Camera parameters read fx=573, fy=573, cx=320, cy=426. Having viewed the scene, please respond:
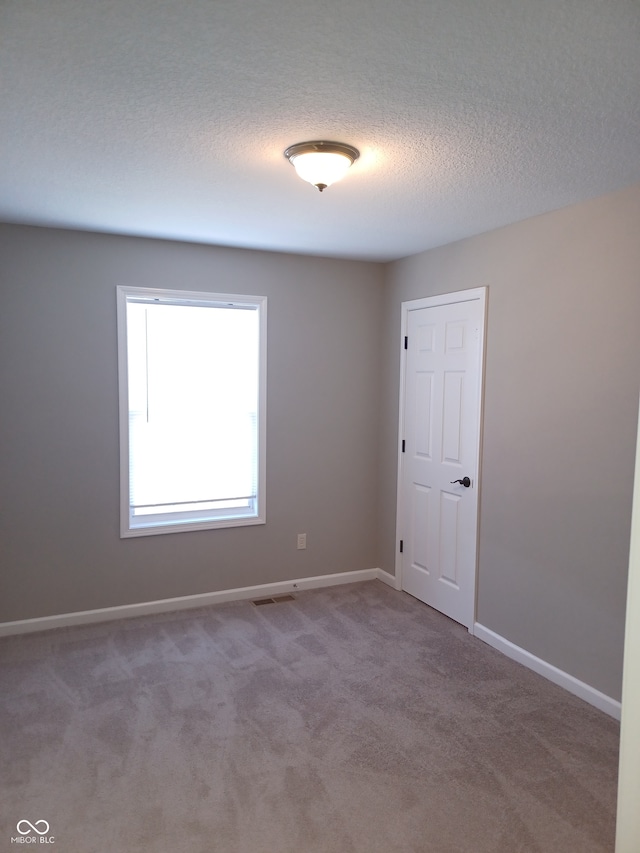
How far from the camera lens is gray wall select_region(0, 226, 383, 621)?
3.59 metres

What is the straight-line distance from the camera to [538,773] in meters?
2.38

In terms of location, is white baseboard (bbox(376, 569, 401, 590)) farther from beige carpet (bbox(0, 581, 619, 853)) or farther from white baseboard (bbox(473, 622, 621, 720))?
white baseboard (bbox(473, 622, 621, 720))

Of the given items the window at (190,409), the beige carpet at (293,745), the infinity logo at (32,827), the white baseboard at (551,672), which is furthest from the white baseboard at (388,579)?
the infinity logo at (32,827)

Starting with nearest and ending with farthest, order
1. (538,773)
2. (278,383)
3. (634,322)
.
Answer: (538,773), (634,322), (278,383)

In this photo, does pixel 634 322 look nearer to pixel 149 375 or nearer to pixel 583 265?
pixel 583 265

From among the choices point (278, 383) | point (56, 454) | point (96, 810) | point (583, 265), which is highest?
point (583, 265)

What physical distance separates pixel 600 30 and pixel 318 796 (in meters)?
2.66

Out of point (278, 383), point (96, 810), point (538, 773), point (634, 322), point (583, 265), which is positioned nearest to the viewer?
point (96, 810)

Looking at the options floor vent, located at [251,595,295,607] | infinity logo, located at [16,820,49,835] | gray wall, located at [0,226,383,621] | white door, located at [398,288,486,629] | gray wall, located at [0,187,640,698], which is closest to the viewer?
infinity logo, located at [16,820,49,835]

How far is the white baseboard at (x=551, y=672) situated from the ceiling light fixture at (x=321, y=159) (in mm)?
2729

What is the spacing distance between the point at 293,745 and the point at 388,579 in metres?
2.18

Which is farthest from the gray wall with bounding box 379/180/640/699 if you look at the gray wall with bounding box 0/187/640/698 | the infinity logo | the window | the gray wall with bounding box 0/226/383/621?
the infinity logo

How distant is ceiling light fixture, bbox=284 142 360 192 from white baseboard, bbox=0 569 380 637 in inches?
118

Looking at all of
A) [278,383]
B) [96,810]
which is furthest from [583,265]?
[96,810]
